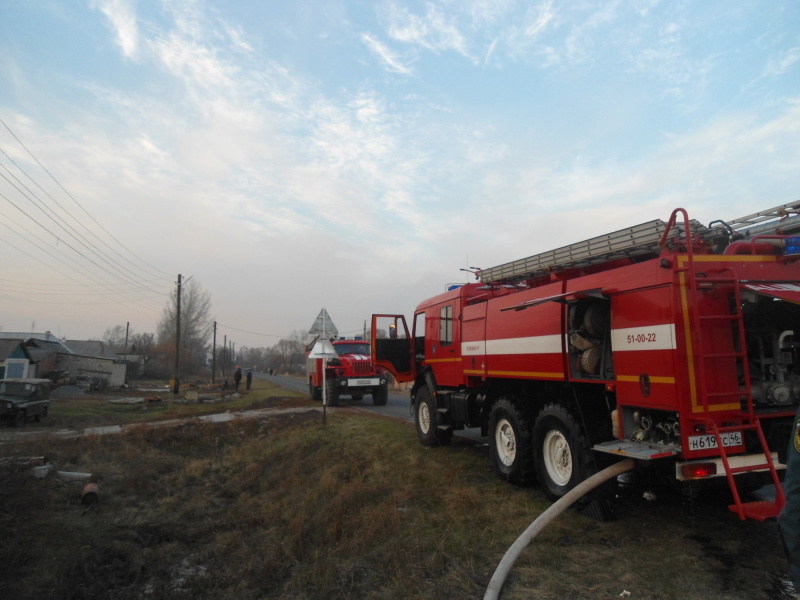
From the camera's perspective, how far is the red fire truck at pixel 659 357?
168 inches

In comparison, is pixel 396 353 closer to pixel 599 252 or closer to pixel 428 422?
pixel 428 422

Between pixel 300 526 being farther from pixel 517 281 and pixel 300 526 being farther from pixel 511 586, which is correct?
pixel 517 281

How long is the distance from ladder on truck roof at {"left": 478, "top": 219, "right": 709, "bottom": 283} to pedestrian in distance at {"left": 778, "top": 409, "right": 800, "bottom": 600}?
3360 millimetres

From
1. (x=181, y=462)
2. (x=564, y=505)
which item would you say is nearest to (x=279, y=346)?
(x=181, y=462)

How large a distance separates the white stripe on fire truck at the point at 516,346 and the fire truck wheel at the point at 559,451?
2.23 ft

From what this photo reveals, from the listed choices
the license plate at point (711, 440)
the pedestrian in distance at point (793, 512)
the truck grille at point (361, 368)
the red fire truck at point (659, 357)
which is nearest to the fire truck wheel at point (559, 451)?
the red fire truck at point (659, 357)

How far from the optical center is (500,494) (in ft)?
21.5

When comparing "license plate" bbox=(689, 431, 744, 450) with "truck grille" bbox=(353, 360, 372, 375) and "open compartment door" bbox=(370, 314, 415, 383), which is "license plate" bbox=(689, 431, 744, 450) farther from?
"truck grille" bbox=(353, 360, 372, 375)

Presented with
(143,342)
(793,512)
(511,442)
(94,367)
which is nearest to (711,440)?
(793,512)

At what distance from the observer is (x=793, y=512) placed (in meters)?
2.04

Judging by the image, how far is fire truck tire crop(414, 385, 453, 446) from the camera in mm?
9492

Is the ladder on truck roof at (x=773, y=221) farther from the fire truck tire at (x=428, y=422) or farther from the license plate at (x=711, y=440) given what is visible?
the fire truck tire at (x=428, y=422)

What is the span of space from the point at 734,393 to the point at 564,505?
5.67 ft

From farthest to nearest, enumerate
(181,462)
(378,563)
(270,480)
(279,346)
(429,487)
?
(279,346) → (181,462) → (270,480) → (429,487) → (378,563)
